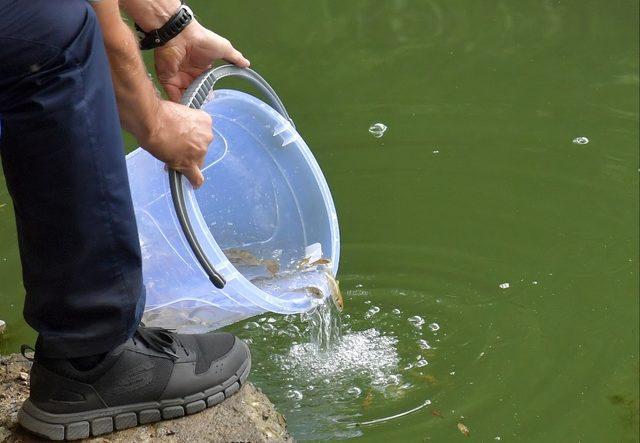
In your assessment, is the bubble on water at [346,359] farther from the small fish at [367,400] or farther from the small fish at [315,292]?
the small fish at [315,292]

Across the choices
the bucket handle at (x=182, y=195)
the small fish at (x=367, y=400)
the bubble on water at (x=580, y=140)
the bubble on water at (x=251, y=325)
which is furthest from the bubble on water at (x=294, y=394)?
the bubble on water at (x=580, y=140)

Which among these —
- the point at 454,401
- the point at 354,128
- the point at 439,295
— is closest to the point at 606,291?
the point at 439,295

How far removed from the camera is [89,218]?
59.2 inches

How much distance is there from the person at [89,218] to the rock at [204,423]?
2cm

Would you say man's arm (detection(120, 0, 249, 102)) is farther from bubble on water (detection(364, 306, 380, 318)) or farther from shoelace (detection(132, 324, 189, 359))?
bubble on water (detection(364, 306, 380, 318))

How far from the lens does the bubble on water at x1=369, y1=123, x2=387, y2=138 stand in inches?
127

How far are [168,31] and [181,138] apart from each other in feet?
1.27

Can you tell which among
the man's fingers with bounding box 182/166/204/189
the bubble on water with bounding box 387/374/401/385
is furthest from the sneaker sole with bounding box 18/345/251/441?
the bubble on water with bounding box 387/374/401/385

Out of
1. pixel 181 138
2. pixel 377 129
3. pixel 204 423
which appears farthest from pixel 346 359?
pixel 377 129

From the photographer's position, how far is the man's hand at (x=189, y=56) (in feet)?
6.59

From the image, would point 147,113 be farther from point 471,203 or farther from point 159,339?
point 471,203

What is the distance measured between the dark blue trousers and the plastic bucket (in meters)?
0.17

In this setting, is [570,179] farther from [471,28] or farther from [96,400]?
[96,400]

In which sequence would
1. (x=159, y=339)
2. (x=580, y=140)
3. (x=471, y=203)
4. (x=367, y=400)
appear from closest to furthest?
1. (x=159, y=339)
2. (x=367, y=400)
3. (x=471, y=203)
4. (x=580, y=140)
